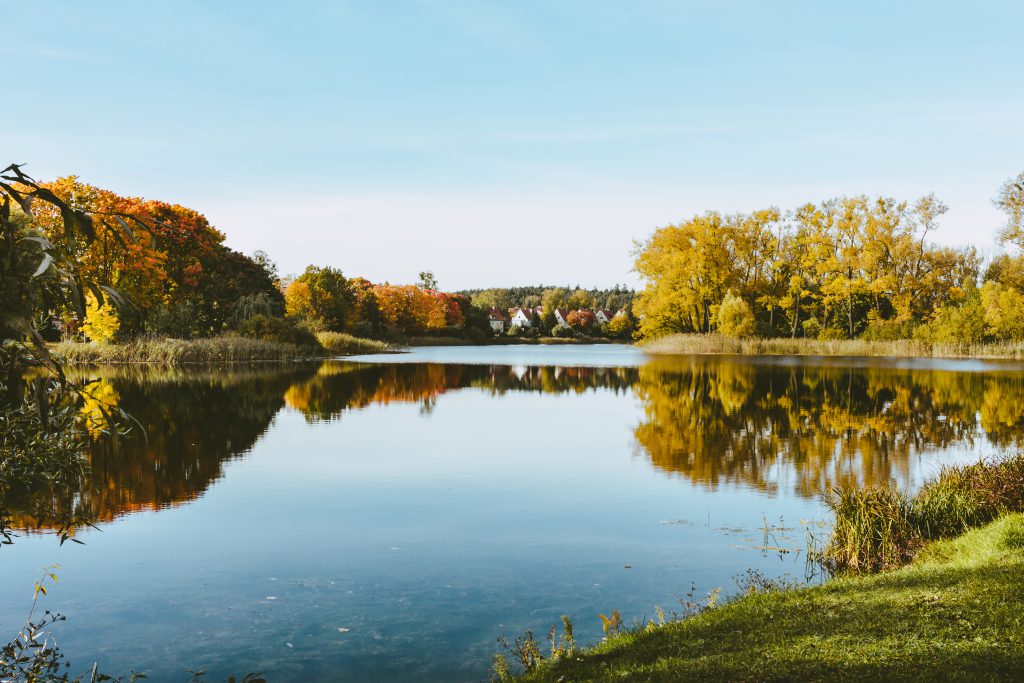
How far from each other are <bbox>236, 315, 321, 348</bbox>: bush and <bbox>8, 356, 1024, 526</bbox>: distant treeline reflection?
9.62 metres

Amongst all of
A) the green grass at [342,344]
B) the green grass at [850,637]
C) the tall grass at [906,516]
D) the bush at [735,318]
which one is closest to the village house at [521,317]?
the green grass at [342,344]

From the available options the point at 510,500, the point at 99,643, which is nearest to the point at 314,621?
the point at 99,643

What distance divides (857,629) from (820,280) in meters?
63.3

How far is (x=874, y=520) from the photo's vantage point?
8734mm

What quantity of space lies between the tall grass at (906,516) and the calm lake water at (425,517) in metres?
0.60

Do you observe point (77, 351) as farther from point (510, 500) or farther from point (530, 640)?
point (530, 640)

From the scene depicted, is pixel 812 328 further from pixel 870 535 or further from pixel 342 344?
pixel 870 535

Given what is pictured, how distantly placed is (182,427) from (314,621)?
44.3 feet

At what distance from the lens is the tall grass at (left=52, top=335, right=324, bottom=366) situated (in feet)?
138

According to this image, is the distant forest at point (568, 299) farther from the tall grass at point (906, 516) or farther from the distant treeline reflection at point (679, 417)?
the tall grass at point (906, 516)

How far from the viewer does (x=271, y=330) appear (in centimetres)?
5197

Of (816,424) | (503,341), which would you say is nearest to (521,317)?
(503,341)

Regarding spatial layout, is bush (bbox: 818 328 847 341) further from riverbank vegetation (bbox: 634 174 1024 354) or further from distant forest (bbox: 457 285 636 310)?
distant forest (bbox: 457 285 636 310)

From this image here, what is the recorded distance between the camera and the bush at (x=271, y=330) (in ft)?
167
